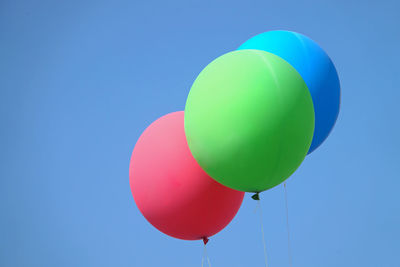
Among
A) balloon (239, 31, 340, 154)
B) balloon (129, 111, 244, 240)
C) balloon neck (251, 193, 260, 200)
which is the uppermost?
balloon (239, 31, 340, 154)

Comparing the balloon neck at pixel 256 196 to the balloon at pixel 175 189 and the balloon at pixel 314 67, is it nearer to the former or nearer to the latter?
the balloon at pixel 175 189

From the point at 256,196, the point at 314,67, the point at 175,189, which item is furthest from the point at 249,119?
the point at 314,67

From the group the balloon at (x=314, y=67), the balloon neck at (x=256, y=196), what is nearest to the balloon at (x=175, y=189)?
the balloon neck at (x=256, y=196)

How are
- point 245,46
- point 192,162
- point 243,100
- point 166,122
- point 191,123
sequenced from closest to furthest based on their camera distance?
1. point 243,100
2. point 191,123
3. point 192,162
4. point 166,122
5. point 245,46

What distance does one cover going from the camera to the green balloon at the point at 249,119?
458 cm

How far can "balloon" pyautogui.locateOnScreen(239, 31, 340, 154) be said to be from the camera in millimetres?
5801

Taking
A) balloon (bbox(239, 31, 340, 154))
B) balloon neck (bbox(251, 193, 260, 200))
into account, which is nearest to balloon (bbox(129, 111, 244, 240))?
balloon neck (bbox(251, 193, 260, 200))

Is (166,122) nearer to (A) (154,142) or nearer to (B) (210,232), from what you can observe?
(A) (154,142)

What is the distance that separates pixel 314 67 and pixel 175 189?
2.28 meters

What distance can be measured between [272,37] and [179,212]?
2516 mm

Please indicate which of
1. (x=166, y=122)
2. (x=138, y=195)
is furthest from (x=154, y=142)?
(x=138, y=195)

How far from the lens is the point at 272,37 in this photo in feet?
19.9

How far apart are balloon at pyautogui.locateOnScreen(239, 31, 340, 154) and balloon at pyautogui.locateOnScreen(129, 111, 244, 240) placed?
1367 millimetres

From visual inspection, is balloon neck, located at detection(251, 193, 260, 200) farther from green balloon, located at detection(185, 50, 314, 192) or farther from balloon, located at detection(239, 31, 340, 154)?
balloon, located at detection(239, 31, 340, 154)
